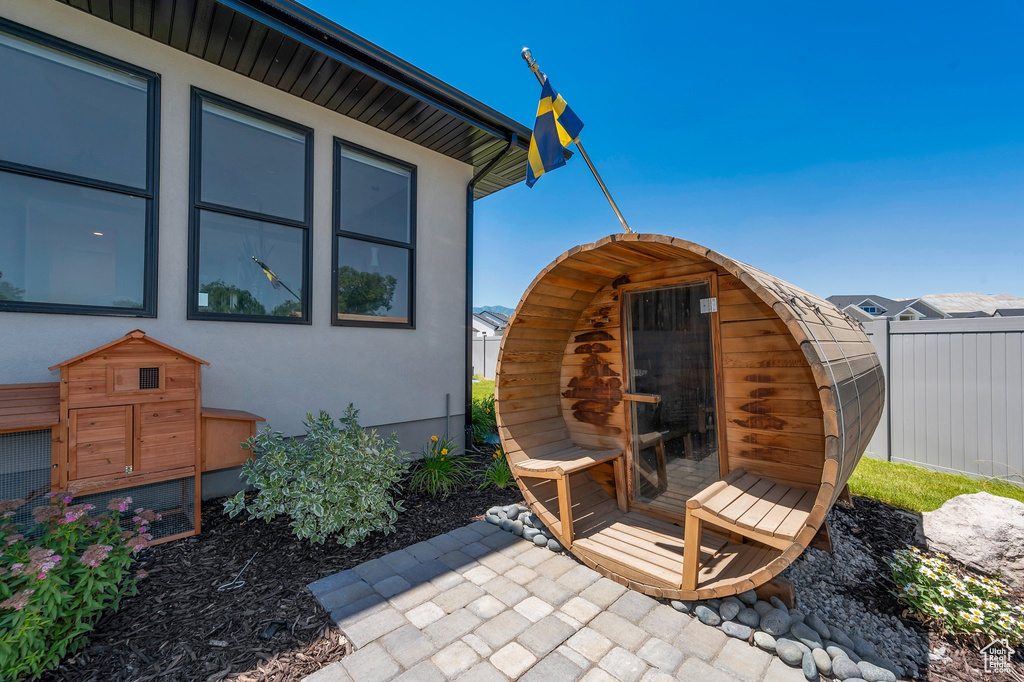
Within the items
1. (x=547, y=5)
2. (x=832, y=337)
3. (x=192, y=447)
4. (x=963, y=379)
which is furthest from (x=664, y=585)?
(x=547, y=5)

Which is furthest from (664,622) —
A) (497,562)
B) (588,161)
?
(588,161)

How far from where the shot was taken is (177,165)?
333cm

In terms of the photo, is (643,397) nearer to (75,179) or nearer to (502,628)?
(502,628)

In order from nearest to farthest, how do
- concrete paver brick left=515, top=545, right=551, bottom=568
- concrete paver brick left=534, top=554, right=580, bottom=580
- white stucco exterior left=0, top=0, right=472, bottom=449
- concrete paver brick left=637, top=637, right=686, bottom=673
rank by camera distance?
concrete paver brick left=637, top=637, right=686, bottom=673 → concrete paver brick left=534, top=554, right=580, bottom=580 → concrete paver brick left=515, top=545, right=551, bottom=568 → white stucco exterior left=0, top=0, right=472, bottom=449

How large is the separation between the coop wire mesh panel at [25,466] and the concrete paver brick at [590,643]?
331cm

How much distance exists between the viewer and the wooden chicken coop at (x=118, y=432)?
2.42m

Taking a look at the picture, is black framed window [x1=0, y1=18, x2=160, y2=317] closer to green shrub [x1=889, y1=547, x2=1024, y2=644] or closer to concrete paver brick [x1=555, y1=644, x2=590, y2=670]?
concrete paver brick [x1=555, y1=644, x2=590, y2=670]

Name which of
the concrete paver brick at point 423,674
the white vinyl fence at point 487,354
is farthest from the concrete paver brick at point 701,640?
the white vinyl fence at point 487,354

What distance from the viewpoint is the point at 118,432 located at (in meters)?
2.58

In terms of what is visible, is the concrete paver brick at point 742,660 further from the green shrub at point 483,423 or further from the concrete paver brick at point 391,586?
the green shrub at point 483,423

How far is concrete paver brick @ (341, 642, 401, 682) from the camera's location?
66.3 inches

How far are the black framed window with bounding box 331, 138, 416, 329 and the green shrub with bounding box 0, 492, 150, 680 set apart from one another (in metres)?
2.46

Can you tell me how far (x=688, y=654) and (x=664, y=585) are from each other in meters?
0.42

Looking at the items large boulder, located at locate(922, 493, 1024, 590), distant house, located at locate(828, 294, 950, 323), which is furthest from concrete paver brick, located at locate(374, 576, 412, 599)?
distant house, located at locate(828, 294, 950, 323)
